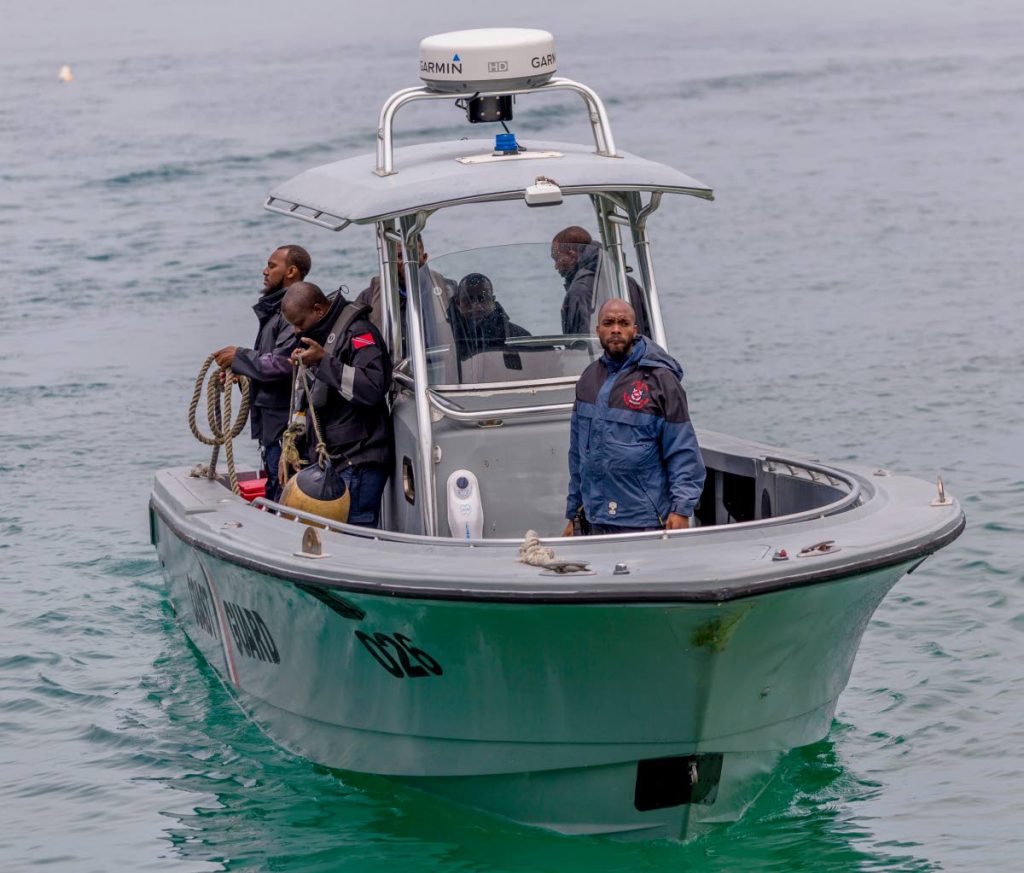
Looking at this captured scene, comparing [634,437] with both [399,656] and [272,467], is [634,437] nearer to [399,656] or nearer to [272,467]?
[399,656]

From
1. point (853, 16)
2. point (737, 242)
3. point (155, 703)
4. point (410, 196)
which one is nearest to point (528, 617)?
point (410, 196)

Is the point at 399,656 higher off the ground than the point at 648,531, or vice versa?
the point at 648,531

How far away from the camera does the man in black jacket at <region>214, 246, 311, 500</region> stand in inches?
328

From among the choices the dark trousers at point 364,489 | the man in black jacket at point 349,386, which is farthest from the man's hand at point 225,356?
the dark trousers at point 364,489

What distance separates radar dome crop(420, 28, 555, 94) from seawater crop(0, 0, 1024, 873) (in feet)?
10.2

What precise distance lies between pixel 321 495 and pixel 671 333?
9895mm

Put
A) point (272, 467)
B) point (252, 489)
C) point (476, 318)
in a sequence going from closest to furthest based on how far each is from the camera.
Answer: point (476, 318) → point (272, 467) → point (252, 489)

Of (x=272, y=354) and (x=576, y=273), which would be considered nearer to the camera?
(x=576, y=273)

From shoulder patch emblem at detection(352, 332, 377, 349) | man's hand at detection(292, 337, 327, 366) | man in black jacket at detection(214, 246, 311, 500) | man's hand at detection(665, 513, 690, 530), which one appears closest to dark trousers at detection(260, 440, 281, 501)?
man in black jacket at detection(214, 246, 311, 500)

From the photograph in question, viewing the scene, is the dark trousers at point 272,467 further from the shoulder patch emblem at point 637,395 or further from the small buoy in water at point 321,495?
the shoulder patch emblem at point 637,395

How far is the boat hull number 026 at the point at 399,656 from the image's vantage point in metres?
6.66

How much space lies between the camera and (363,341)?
7676 mm

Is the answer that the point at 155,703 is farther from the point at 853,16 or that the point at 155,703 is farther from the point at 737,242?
the point at 853,16

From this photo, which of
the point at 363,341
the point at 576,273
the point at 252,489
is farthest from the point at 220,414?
the point at 576,273
